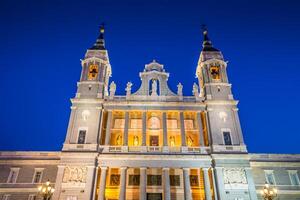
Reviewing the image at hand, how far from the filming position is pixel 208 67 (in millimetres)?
45406

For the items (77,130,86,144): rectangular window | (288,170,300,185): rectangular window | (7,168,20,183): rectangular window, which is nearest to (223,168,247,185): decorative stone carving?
(288,170,300,185): rectangular window

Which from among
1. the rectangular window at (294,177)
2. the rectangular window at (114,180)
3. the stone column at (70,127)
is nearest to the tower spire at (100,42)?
the stone column at (70,127)

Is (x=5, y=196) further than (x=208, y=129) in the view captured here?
No

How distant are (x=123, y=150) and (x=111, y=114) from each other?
21.0 ft

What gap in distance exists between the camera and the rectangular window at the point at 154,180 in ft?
125

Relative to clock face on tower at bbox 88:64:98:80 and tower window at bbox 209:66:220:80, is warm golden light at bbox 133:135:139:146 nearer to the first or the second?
clock face on tower at bbox 88:64:98:80

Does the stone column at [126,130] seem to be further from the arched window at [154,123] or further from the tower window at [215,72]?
the tower window at [215,72]

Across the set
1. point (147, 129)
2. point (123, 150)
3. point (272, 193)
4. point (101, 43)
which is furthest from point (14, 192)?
point (272, 193)

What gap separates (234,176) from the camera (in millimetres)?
34750

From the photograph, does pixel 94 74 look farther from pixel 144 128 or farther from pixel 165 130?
pixel 165 130

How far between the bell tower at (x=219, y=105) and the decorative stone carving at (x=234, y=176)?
2.49 metres

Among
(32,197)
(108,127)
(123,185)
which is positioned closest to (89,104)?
(108,127)

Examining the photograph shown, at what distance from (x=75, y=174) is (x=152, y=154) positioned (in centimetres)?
980

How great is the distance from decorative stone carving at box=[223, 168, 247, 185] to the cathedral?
4.8 inches
